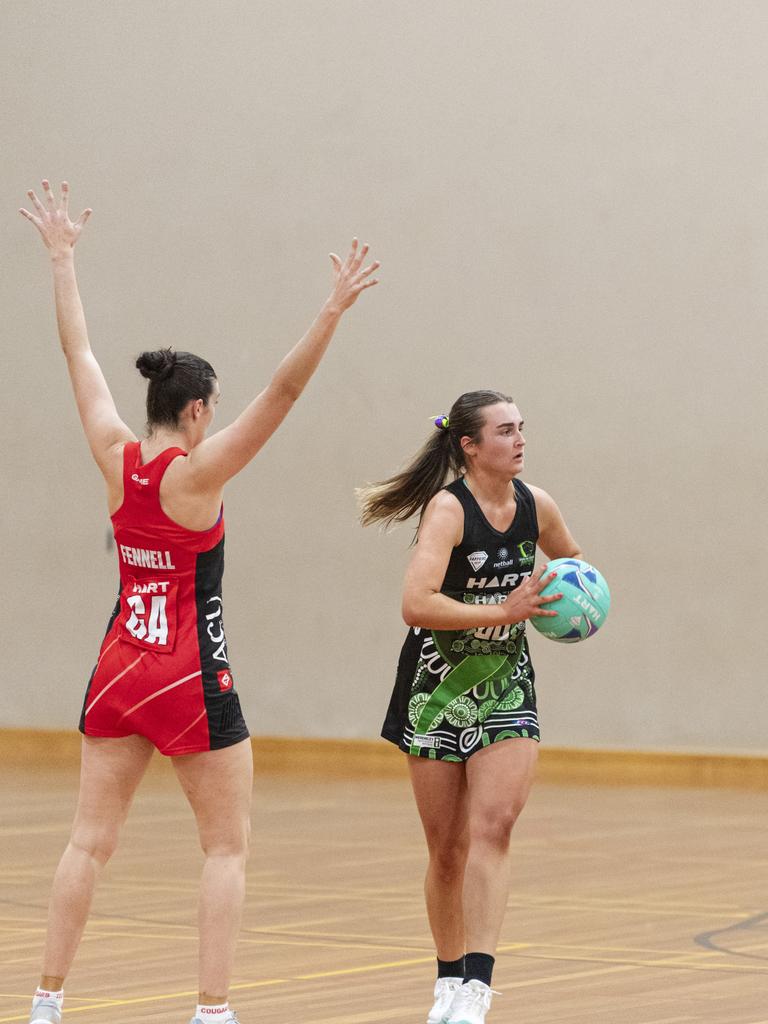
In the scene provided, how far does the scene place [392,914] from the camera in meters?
6.41

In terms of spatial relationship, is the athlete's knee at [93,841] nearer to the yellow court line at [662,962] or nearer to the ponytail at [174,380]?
the ponytail at [174,380]

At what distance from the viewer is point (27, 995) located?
4.99 meters

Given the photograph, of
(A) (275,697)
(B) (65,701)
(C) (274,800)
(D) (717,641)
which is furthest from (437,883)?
(B) (65,701)

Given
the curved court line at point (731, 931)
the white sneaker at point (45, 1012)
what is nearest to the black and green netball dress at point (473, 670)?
the white sneaker at point (45, 1012)

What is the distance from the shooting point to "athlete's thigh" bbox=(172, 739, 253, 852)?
3.98m

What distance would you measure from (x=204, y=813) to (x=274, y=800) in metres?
6.15

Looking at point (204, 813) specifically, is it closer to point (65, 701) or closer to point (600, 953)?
point (600, 953)

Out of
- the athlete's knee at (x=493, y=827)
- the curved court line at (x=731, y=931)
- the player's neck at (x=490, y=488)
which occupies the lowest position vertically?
the curved court line at (x=731, y=931)

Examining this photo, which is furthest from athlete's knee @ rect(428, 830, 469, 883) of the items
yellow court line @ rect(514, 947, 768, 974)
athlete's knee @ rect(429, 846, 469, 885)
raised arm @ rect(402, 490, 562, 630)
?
yellow court line @ rect(514, 947, 768, 974)

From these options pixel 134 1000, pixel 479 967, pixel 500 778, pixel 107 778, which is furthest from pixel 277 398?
pixel 134 1000

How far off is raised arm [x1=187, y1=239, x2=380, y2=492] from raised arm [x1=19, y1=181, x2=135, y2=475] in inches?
10.0

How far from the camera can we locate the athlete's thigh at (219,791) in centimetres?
398

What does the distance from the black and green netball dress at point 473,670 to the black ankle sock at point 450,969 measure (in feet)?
1.68

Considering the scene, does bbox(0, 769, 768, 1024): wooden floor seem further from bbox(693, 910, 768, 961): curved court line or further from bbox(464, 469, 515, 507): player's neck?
bbox(464, 469, 515, 507): player's neck
